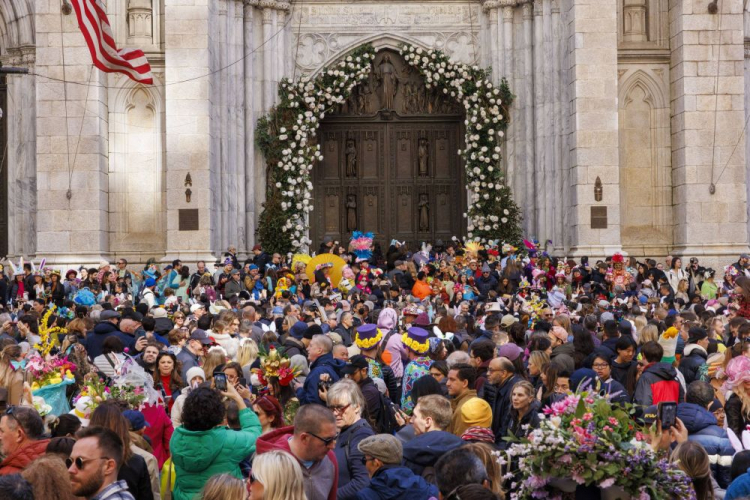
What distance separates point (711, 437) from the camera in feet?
25.5

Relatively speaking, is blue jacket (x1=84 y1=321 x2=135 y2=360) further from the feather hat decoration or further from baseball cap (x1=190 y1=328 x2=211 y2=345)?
the feather hat decoration

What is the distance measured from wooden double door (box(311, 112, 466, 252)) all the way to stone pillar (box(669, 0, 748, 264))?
224 inches

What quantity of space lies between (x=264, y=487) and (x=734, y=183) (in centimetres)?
2270

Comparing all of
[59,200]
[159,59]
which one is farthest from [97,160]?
[159,59]

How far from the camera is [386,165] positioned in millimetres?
28562

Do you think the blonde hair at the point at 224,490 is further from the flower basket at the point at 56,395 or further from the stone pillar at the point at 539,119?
the stone pillar at the point at 539,119

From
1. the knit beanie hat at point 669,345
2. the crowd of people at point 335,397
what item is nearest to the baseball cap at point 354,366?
the crowd of people at point 335,397

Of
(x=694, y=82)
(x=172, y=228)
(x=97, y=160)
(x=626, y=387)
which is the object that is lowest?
(x=626, y=387)

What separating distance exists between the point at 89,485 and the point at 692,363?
7.31 meters

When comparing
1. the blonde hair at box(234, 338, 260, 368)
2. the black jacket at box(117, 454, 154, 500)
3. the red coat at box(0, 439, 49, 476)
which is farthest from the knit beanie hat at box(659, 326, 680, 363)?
the red coat at box(0, 439, 49, 476)

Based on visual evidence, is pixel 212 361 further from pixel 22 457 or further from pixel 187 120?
pixel 187 120

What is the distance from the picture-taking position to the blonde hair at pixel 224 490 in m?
5.75

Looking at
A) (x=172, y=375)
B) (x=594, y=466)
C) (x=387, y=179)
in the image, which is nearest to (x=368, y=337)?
(x=172, y=375)

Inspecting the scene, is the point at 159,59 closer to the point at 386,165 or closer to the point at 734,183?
the point at 386,165
